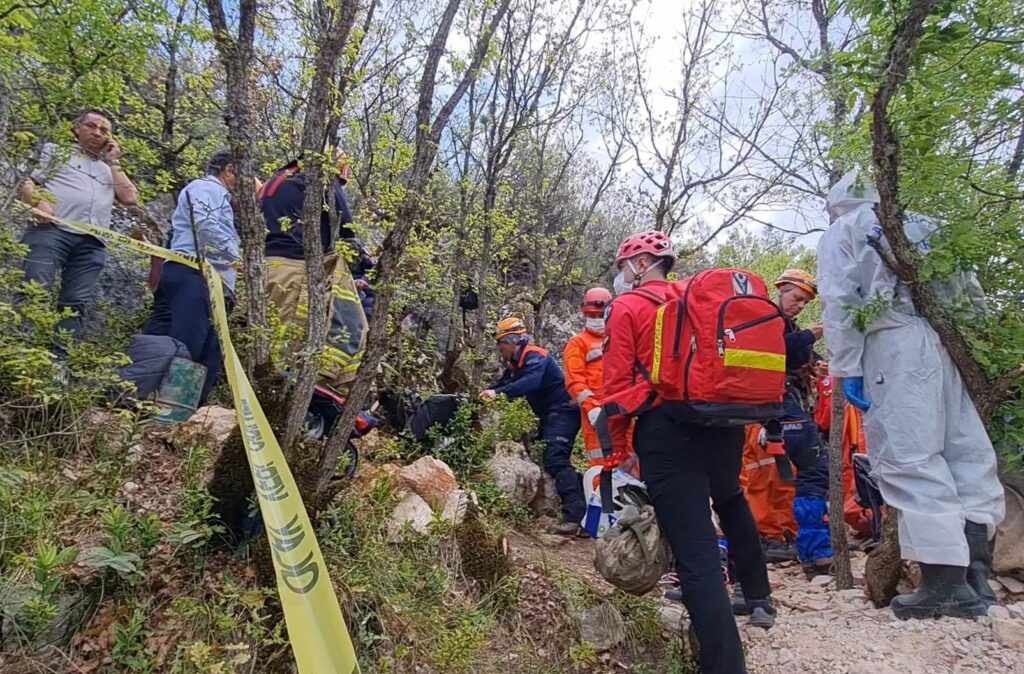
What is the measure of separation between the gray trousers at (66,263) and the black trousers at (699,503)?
3.59m

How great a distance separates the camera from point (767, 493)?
5473mm

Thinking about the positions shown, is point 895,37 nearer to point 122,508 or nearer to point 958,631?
→ point 958,631

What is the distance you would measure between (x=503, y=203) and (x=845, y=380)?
585 cm

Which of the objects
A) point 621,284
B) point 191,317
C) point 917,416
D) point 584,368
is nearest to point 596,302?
point 584,368

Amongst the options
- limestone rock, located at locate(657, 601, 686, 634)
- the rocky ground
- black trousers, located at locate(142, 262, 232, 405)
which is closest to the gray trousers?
black trousers, located at locate(142, 262, 232, 405)

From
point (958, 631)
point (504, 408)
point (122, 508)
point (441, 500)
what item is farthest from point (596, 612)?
point (504, 408)

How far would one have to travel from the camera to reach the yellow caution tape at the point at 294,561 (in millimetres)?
1594

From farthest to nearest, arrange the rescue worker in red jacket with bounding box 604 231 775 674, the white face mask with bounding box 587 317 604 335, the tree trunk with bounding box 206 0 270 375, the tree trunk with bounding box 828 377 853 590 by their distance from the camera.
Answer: the white face mask with bounding box 587 317 604 335 < the tree trunk with bounding box 828 377 853 590 < the rescue worker in red jacket with bounding box 604 231 775 674 < the tree trunk with bounding box 206 0 270 375

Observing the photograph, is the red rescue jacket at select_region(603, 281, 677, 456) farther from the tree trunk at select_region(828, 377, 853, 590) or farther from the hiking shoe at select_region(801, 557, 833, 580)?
the hiking shoe at select_region(801, 557, 833, 580)

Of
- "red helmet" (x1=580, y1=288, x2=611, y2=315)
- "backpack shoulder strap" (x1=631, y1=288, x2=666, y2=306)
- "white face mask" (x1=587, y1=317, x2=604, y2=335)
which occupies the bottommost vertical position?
"white face mask" (x1=587, y1=317, x2=604, y2=335)

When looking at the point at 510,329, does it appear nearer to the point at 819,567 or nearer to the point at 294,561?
the point at 819,567

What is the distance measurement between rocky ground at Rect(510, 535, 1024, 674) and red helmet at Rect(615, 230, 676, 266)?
2.09 metres

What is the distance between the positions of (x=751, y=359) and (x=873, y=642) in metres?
1.63

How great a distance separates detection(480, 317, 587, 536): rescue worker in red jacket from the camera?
6.37 metres
